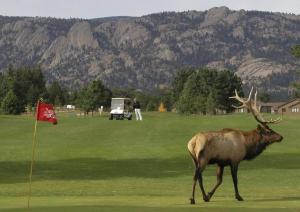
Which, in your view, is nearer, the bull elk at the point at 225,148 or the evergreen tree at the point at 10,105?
the bull elk at the point at 225,148

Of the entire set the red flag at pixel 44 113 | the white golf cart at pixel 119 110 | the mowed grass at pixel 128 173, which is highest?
the red flag at pixel 44 113

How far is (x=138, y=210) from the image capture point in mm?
14742

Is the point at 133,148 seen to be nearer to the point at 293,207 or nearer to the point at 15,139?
the point at 15,139

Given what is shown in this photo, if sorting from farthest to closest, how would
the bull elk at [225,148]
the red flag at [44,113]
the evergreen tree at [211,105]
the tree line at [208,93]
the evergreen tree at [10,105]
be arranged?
the tree line at [208,93] < the evergreen tree at [211,105] < the evergreen tree at [10,105] < the red flag at [44,113] < the bull elk at [225,148]

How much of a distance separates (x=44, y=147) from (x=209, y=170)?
1381 cm

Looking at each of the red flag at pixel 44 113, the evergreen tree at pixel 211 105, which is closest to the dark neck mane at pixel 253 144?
the red flag at pixel 44 113

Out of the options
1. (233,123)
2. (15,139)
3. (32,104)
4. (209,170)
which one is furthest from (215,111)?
(209,170)

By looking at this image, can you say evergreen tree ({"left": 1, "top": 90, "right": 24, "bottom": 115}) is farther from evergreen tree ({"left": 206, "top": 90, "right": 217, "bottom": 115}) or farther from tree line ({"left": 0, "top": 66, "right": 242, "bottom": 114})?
evergreen tree ({"left": 206, "top": 90, "right": 217, "bottom": 115})

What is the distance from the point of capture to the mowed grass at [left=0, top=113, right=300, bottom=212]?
1669 cm

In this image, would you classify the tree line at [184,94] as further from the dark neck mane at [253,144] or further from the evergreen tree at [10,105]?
the dark neck mane at [253,144]

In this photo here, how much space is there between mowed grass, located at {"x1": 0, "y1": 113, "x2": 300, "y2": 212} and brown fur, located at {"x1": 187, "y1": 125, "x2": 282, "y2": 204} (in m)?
0.84

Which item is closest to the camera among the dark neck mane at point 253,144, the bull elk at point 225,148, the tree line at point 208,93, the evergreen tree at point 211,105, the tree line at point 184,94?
the bull elk at point 225,148

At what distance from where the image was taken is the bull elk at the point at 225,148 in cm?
1703

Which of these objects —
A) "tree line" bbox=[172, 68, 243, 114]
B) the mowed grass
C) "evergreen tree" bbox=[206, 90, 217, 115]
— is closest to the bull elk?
the mowed grass
